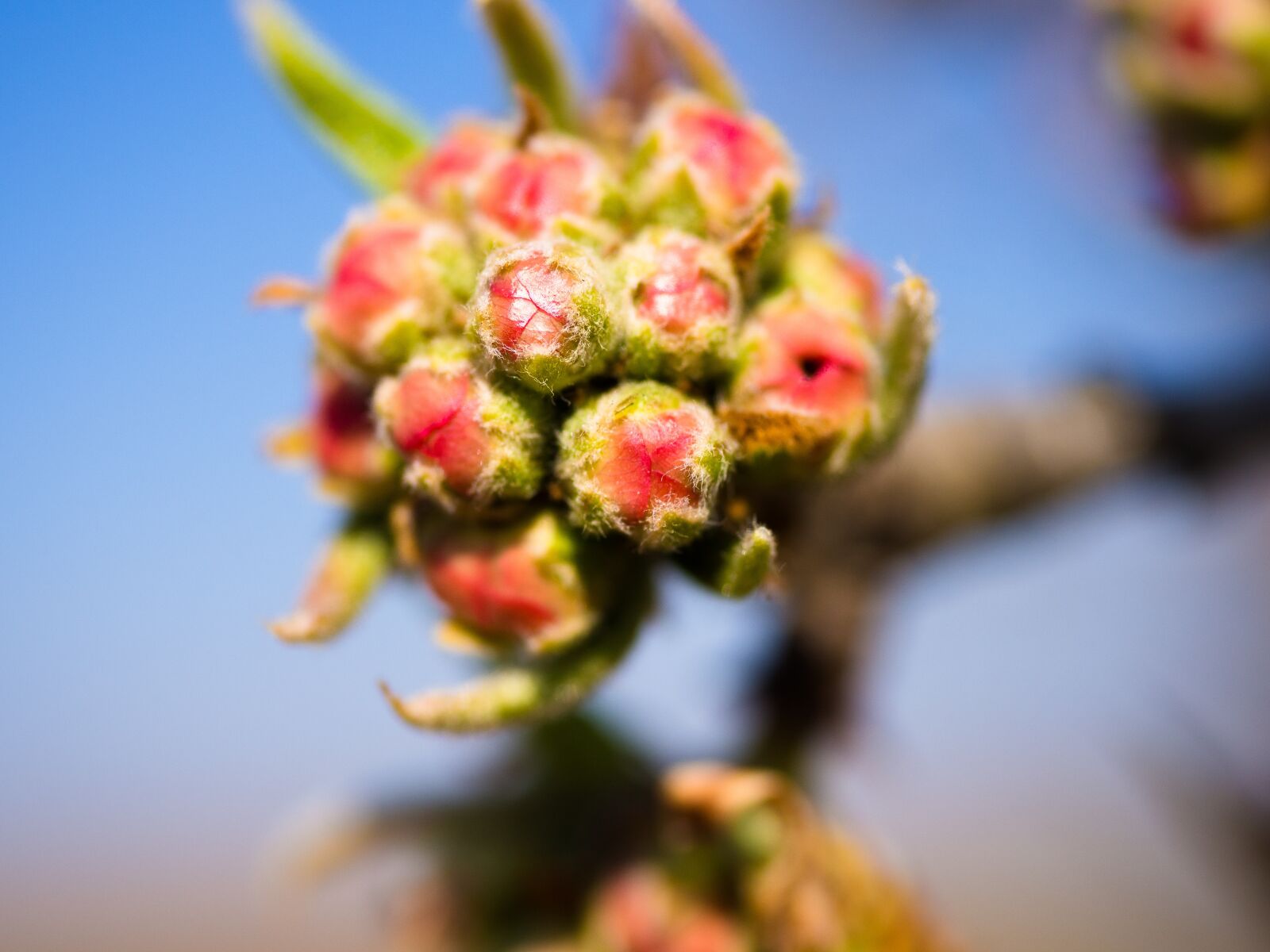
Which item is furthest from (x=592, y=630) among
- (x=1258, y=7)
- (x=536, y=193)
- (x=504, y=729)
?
(x=1258, y=7)

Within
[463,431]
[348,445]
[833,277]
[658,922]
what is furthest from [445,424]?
[658,922]

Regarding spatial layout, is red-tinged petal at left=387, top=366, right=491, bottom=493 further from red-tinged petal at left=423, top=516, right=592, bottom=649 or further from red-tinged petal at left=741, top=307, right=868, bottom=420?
red-tinged petal at left=741, top=307, right=868, bottom=420

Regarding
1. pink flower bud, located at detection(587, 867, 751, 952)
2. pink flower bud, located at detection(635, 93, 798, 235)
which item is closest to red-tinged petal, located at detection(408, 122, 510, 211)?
pink flower bud, located at detection(635, 93, 798, 235)

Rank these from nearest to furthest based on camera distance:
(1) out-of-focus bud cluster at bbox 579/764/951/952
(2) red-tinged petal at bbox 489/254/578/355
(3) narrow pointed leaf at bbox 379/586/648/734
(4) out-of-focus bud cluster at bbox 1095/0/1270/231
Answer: (2) red-tinged petal at bbox 489/254/578/355 → (3) narrow pointed leaf at bbox 379/586/648/734 → (1) out-of-focus bud cluster at bbox 579/764/951/952 → (4) out-of-focus bud cluster at bbox 1095/0/1270/231

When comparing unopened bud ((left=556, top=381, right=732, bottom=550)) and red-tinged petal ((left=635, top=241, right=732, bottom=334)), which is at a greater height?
red-tinged petal ((left=635, top=241, right=732, bottom=334))

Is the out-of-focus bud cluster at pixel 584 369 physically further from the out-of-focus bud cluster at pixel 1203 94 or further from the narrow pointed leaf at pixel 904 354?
the out-of-focus bud cluster at pixel 1203 94

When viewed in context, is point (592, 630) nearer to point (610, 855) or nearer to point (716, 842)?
point (716, 842)

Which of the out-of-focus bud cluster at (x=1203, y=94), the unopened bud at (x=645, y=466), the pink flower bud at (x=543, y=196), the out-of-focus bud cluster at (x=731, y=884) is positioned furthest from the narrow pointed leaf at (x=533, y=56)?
the out-of-focus bud cluster at (x=1203, y=94)
